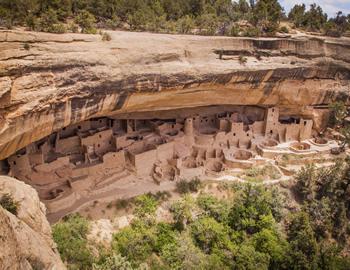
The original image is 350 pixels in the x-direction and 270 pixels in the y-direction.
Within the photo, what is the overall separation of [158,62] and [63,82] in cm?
370

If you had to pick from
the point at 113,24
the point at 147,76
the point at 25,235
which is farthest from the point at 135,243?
the point at 113,24

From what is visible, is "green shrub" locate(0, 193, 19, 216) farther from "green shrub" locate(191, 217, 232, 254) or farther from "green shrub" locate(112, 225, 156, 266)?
"green shrub" locate(191, 217, 232, 254)

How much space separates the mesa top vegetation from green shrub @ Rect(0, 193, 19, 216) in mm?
6587

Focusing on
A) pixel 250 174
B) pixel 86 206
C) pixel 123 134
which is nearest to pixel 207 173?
pixel 250 174

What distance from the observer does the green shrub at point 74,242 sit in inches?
389

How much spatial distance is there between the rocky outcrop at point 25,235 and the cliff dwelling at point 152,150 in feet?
16.0

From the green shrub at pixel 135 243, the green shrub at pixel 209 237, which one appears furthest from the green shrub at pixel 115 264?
the green shrub at pixel 209 237

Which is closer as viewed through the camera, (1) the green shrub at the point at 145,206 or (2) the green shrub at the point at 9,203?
(2) the green shrub at the point at 9,203

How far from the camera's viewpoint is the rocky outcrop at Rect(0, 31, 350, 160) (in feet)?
28.6

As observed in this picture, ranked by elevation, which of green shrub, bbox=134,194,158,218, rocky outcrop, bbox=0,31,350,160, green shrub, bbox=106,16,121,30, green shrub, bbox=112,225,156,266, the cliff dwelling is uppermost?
green shrub, bbox=106,16,121,30

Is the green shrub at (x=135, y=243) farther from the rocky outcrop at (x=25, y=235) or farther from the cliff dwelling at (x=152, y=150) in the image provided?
the rocky outcrop at (x=25, y=235)

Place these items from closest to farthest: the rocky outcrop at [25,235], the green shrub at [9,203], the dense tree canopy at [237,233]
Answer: the rocky outcrop at [25,235] < the green shrub at [9,203] < the dense tree canopy at [237,233]

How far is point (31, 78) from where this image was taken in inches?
342

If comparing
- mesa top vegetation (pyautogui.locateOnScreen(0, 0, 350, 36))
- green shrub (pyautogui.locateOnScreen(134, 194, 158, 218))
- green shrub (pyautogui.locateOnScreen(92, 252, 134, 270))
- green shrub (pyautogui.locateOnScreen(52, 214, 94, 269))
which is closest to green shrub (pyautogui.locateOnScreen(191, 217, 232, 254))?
green shrub (pyautogui.locateOnScreen(134, 194, 158, 218))
